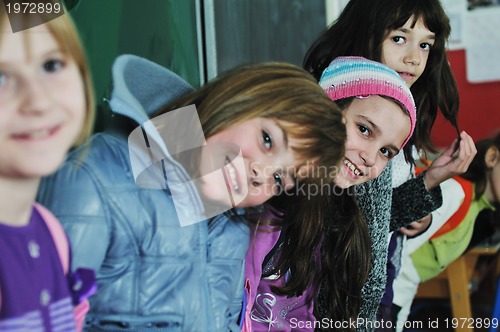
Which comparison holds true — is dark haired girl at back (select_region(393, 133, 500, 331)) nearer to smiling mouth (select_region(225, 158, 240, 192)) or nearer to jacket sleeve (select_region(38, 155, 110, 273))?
smiling mouth (select_region(225, 158, 240, 192))

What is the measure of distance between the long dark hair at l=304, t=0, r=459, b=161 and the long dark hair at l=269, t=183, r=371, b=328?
0.76 feet

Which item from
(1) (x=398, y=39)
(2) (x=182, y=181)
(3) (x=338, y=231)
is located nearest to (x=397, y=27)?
(1) (x=398, y=39)

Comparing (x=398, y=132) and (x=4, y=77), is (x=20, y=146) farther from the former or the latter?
(x=398, y=132)

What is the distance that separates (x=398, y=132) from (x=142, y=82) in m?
0.46

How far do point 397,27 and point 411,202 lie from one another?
0.33 meters

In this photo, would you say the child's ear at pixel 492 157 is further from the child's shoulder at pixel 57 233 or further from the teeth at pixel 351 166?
the child's shoulder at pixel 57 233

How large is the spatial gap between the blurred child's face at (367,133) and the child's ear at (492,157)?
0.71m

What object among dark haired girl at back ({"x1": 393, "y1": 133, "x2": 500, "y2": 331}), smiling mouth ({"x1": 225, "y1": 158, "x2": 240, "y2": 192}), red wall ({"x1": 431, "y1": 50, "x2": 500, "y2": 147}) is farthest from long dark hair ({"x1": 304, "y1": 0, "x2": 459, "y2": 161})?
red wall ({"x1": 431, "y1": 50, "x2": 500, "y2": 147})

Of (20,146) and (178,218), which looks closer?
(20,146)

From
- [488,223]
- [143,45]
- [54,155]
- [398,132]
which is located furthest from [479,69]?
[54,155]

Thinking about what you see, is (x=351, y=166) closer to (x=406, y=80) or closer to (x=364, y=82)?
(x=364, y=82)

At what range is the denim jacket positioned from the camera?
1.91 ft

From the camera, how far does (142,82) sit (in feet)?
2.27

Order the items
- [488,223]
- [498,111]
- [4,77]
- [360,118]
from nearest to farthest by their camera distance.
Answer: [4,77]
[360,118]
[488,223]
[498,111]
